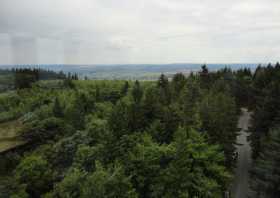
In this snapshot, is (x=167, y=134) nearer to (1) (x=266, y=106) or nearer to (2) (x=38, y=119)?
(1) (x=266, y=106)

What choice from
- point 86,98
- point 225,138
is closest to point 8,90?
point 86,98

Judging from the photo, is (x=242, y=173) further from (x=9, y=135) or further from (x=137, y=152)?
(x=9, y=135)

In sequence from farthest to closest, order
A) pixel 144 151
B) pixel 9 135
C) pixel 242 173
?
pixel 9 135
pixel 242 173
pixel 144 151

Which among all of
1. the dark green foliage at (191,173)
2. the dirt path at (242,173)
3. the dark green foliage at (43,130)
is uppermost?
the dark green foliage at (191,173)

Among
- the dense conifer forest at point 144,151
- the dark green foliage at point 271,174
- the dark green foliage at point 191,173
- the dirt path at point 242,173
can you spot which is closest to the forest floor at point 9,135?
the dense conifer forest at point 144,151

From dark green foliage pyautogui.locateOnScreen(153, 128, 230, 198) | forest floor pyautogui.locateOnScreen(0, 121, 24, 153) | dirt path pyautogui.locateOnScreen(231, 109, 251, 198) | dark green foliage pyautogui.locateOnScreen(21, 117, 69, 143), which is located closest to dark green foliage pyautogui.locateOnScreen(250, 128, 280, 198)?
dark green foliage pyautogui.locateOnScreen(153, 128, 230, 198)

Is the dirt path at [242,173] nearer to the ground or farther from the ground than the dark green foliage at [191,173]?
nearer to the ground

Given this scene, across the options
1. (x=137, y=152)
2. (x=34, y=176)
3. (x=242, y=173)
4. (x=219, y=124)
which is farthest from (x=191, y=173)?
(x=34, y=176)

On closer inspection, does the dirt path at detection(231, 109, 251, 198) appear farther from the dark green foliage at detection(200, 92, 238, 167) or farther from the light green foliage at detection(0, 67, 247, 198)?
the light green foliage at detection(0, 67, 247, 198)

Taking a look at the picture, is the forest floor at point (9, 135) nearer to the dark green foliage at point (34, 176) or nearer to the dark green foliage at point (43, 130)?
the dark green foliage at point (43, 130)
